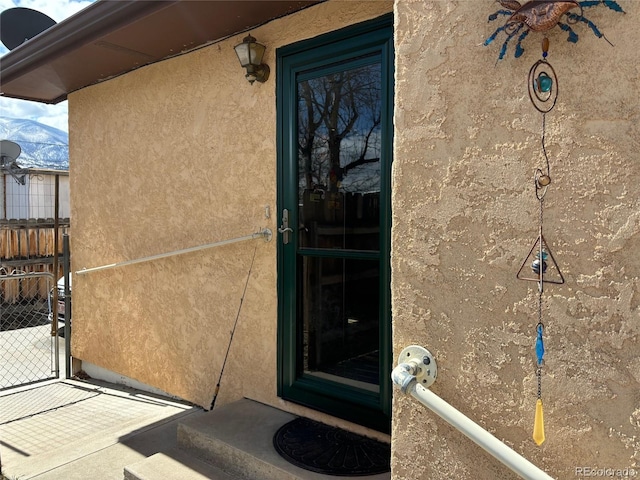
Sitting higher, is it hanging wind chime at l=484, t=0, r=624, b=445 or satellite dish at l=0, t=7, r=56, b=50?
satellite dish at l=0, t=7, r=56, b=50

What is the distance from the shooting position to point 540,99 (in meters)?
1.59

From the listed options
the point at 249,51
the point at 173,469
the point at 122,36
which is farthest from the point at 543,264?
the point at 122,36

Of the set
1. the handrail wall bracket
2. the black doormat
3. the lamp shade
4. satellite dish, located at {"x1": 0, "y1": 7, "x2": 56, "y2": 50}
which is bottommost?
the black doormat

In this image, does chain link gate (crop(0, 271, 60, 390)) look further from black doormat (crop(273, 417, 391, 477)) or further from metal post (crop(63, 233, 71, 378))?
black doormat (crop(273, 417, 391, 477))

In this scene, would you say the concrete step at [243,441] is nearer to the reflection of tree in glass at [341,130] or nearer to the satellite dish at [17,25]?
the reflection of tree in glass at [341,130]

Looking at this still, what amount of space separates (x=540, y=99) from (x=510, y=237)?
0.46 m

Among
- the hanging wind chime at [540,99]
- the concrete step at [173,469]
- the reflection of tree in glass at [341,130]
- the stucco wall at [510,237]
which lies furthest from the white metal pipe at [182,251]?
the hanging wind chime at [540,99]

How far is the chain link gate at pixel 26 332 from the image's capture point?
5957mm

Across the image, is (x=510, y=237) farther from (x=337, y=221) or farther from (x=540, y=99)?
(x=337, y=221)

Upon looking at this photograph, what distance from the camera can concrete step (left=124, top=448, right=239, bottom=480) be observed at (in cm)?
298

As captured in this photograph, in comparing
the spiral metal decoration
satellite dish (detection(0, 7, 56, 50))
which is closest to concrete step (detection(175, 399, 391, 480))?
the spiral metal decoration

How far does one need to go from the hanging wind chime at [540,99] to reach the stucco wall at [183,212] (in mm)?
1656

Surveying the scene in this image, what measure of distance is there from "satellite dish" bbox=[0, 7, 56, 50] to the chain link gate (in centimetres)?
260

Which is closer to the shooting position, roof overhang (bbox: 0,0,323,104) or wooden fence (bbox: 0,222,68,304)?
roof overhang (bbox: 0,0,323,104)
